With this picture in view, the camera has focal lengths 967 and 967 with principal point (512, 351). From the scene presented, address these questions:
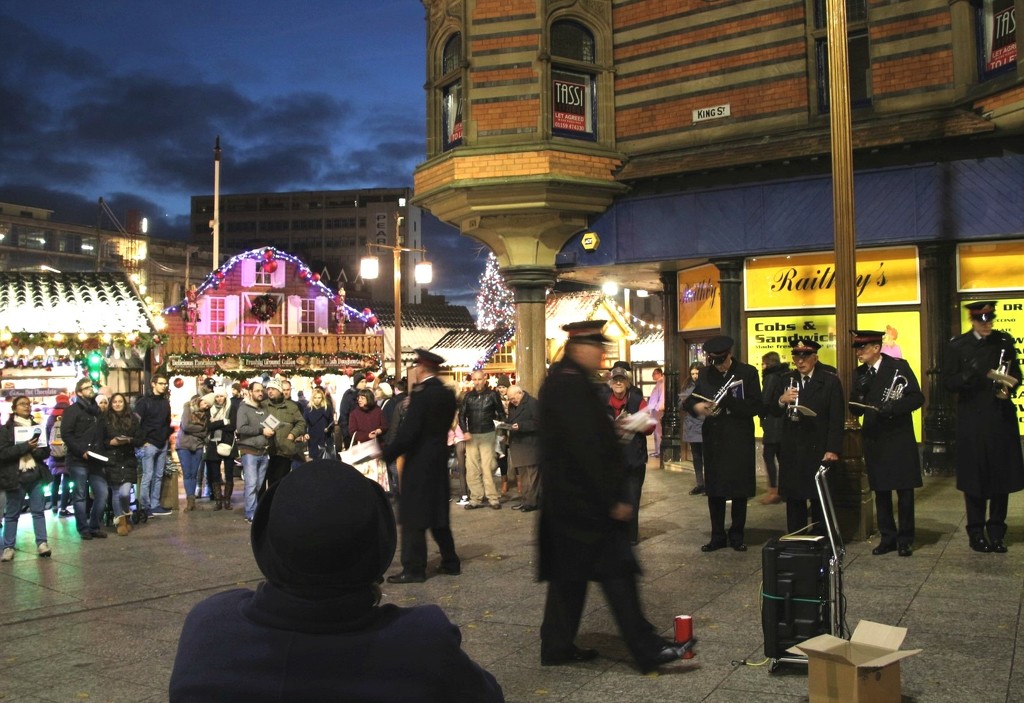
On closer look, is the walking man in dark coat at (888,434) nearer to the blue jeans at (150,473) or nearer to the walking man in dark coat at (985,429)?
the walking man in dark coat at (985,429)

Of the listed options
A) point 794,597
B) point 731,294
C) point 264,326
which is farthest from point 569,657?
point 264,326

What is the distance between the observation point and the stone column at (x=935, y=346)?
545 inches

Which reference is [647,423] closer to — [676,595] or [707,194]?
[676,595]

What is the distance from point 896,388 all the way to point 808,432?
864 mm

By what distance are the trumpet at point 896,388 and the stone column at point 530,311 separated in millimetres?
9215

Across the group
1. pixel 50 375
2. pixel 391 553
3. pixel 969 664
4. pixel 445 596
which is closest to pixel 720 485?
pixel 445 596

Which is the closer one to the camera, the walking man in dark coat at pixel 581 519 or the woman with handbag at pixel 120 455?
the walking man in dark coat at pixel 581 519

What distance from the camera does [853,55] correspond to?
592 inches

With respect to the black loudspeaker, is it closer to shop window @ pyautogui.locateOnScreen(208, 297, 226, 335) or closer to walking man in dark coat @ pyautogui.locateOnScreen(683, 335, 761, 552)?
walking man in dark coat @ pyautogui.locateOnScreen(683, 335, 761, 552)

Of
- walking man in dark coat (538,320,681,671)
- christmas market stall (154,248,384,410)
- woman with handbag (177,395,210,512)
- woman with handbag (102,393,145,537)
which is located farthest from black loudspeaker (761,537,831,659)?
christmas market stall (154,248,384,410)

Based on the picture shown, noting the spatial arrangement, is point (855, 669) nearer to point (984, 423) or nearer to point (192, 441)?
point (984, 423)

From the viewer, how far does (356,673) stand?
197 cm

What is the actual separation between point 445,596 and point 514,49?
11.5 m

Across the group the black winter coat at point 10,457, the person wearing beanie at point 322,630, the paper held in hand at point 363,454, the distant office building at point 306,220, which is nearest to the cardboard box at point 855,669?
the person wearing beanie at point 322,630
